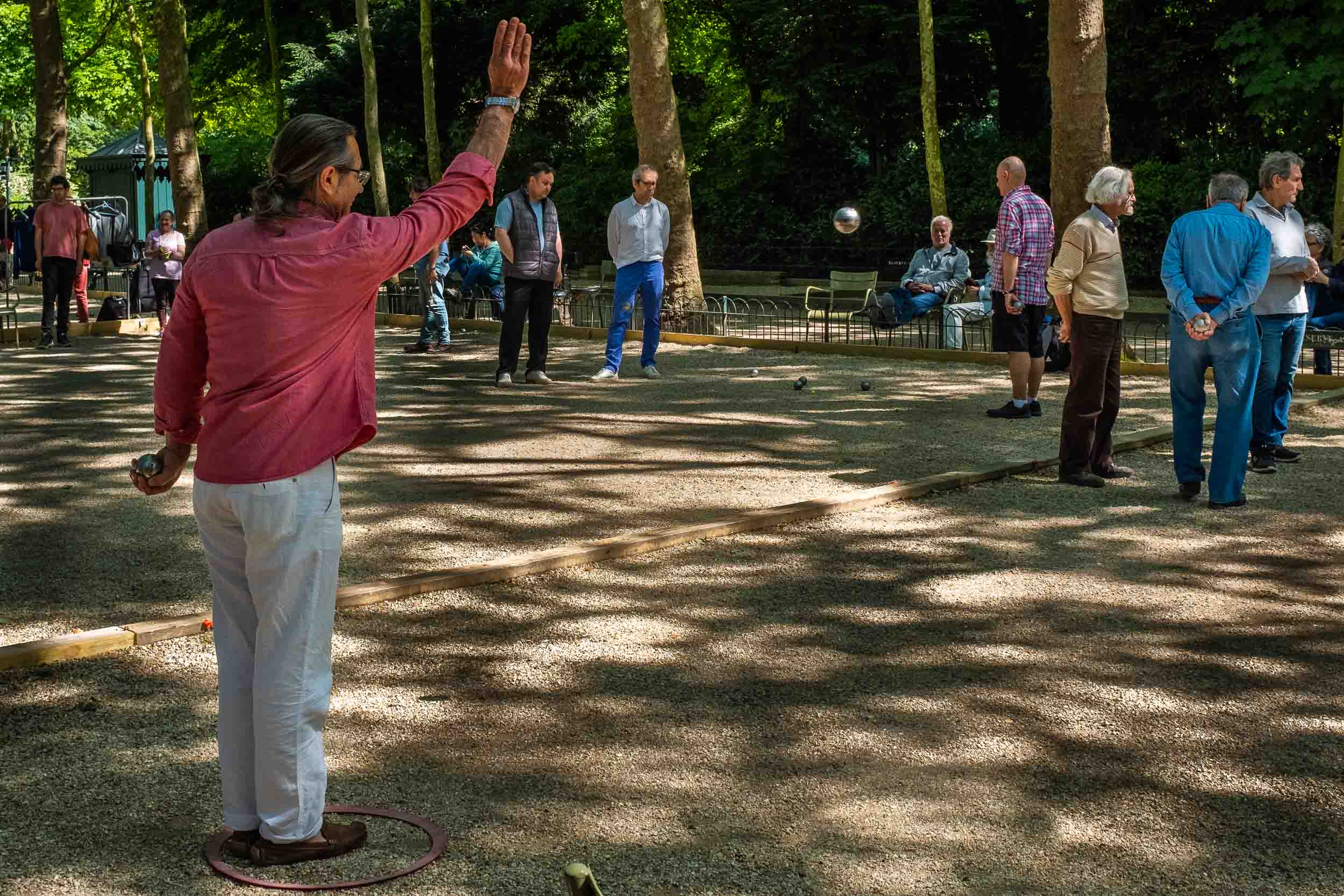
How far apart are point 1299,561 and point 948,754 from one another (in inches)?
145

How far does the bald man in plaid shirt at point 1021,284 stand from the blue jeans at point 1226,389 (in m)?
3.30

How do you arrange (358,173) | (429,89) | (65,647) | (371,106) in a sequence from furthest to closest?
1. (429,89)
2. (371,106)
3. (65,647)
4. (358,173)

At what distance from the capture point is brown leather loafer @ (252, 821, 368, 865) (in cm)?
429

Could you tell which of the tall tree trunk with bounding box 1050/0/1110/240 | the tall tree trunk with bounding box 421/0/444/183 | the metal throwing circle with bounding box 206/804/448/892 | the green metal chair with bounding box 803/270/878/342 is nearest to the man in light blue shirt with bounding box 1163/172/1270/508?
the metal throwing circle with bounding box 206/804/448/892

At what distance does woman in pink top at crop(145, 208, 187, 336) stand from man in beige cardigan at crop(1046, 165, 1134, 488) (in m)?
15.6

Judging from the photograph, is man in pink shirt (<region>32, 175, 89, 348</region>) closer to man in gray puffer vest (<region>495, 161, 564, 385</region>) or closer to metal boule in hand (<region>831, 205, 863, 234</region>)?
man in gray puffer vest (<region>495, 161, 564, 385</region>)

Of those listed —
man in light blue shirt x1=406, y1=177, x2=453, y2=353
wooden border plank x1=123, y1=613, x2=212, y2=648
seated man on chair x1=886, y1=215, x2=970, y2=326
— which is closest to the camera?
wooden border plank x1=123, y1=613, x2=212, y2=648

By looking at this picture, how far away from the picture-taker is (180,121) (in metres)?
27.6

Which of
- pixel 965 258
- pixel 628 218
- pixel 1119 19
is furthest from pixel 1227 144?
pixel 628 218

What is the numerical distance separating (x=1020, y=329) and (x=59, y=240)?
12.8 metres

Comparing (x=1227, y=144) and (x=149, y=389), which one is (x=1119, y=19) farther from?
(x=149, y=389)

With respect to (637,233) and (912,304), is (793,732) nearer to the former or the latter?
(637,233)

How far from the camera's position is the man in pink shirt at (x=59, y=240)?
66.2 ft

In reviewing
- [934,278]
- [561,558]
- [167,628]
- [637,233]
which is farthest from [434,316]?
[167,628]
